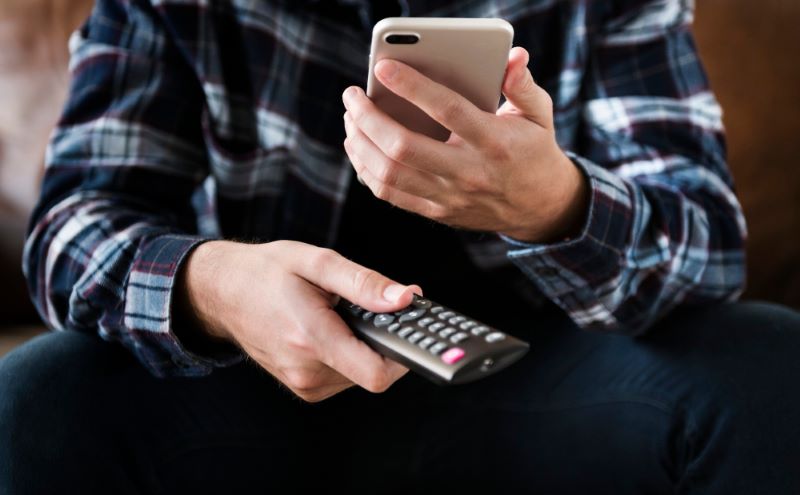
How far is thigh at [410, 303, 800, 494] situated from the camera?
24.0 inches

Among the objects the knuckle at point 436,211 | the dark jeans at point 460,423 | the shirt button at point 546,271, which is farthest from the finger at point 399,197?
the dark jeans at point 460,423

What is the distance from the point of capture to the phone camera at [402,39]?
0.50 meters

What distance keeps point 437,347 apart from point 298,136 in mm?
376

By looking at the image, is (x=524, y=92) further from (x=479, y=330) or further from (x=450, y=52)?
(x=479, y=330)

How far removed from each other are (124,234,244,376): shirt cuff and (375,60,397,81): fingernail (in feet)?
0.70

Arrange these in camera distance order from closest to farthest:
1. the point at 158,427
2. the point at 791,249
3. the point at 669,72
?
1. the point at 158,427
2. the point at 669,72
3. the point at 791,249

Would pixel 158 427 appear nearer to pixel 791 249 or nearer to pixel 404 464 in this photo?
pixel 404 464

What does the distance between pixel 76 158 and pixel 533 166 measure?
1.38ft

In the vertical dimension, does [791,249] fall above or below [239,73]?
below

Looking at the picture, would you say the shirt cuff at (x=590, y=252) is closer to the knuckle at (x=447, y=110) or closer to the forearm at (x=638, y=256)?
the forearm at (x=638, y=256)

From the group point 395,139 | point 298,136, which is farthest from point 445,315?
point 298,136

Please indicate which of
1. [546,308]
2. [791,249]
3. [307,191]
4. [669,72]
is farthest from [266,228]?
[791,249]

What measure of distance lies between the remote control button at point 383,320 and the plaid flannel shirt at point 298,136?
0.64 feet

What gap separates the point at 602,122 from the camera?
809 millimetres
